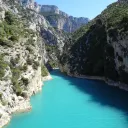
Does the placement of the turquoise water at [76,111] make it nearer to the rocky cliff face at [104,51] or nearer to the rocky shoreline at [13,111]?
the rocky shoreline at [13,111]

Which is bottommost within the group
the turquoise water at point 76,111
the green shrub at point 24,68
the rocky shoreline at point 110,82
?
the turquoise water at point 76,111

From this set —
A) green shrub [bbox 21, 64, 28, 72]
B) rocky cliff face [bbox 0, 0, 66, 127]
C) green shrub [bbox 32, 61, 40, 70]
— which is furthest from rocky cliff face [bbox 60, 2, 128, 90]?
green shrub [bbox 21, 64, 28, 72]

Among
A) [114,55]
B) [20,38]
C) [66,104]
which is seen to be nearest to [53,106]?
[66,104]

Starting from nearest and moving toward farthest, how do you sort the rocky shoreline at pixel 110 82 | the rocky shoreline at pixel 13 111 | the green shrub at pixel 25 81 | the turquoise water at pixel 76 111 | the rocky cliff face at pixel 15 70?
the rocky shoreline at pixel 13 111 < the turquoise water at pixel 76 111 < the rocky cliff face at pixel 15 70 < the green shrub at pixel 25 81 < the rocky shoreline at pixel 110 82

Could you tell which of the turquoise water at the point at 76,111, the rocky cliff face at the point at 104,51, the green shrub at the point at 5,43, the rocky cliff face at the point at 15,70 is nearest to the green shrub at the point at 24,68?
the rocky cliff face at the point at 15,70

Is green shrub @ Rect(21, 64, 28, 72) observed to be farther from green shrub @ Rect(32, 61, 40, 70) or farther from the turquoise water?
green shrub @ Rect(32, 61, 40, 70)

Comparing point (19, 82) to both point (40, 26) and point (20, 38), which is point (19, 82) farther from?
point (40, 26)
